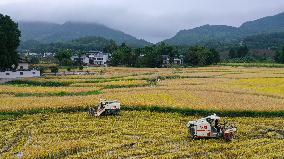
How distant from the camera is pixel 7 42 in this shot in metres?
67.6

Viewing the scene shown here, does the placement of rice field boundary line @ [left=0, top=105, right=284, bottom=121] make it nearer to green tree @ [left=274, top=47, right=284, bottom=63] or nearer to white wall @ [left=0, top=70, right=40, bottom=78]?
white wall @ [left=0, top=70, right=40, bottom=78]

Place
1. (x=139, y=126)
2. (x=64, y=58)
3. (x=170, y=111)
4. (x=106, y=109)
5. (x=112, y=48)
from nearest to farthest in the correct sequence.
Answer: (x=139, y=126) → (x=106, y=109) → (x=170, y=111) → (x=64, y=58) → (x=112, y=48)

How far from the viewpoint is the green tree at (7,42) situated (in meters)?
66.1

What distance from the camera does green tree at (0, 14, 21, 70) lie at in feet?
217

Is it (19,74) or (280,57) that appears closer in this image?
(19,74)

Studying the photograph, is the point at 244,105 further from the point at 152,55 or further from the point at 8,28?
the point at 152,55

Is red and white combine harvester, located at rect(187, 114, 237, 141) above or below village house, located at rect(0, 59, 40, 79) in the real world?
below

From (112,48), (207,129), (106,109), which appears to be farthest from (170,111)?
(112,48)

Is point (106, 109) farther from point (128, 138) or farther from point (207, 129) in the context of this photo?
point (207, 129)

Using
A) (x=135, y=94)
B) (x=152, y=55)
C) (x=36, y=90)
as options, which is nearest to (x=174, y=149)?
(x=135, y=94)

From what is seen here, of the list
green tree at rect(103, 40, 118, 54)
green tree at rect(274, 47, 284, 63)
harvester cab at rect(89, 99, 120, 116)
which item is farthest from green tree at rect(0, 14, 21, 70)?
green tree at rect(274, 47, 284, 63)

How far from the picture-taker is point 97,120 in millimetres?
31828

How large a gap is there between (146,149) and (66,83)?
40.5 metres

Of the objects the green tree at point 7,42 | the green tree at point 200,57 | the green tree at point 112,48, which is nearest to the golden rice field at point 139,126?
the green tree at point 7,42
